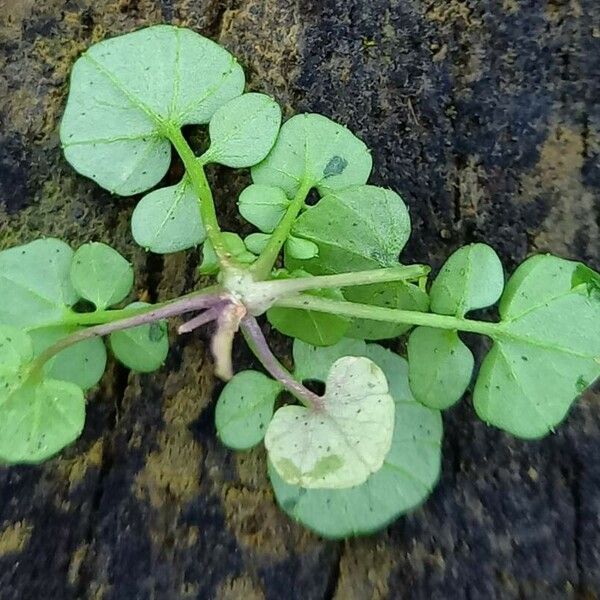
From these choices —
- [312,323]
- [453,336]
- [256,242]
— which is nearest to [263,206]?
[256,242]

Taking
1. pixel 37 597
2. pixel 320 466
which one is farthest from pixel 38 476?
pixel 320 466

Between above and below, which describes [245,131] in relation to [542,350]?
above

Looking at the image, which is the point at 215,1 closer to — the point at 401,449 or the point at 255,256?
the point at 255,256

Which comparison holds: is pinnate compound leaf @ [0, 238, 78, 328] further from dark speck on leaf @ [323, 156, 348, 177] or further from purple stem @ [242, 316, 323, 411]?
dark speck on leaf @ [323, 156, 348, 177]

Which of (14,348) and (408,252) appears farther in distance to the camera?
(408,252)

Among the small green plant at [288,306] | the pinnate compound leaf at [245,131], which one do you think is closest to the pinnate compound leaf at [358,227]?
the small green plant at [288,306]

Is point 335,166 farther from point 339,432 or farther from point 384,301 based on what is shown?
point 339,432

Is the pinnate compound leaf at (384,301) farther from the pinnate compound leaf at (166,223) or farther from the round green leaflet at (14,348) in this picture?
the round green leaflet at (14,348)
